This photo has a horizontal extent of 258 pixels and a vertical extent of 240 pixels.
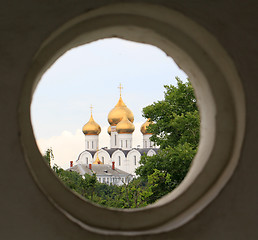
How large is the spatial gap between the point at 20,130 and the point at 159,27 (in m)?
0.61

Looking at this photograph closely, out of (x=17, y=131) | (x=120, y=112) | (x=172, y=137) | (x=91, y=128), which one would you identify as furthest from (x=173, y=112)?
(x=91, y=128)

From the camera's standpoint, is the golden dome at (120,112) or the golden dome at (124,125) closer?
the golden dome at (120,112)

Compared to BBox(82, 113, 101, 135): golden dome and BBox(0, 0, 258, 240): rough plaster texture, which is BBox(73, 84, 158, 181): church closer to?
BBox(82, 113, 101, 135): golden dome

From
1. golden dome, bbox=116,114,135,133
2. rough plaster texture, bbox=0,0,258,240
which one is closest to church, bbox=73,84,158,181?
golden dome, bbox=116,114,135,133

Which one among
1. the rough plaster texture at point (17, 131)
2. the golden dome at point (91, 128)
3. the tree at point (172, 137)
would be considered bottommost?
the rough plaster texture at point (17, 131)

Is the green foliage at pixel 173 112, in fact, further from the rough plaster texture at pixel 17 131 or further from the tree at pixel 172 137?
the rough plaster texture at pixel 17 131

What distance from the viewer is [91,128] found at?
45.8 m

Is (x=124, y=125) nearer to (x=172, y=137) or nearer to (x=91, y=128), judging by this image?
(x=91, y=128)

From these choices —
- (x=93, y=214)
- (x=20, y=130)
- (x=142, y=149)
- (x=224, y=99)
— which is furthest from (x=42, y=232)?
(x=142, y=149)

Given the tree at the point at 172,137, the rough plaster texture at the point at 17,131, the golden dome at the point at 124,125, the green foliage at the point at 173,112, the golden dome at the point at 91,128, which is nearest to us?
the rough plaster texture at the point at 17,131

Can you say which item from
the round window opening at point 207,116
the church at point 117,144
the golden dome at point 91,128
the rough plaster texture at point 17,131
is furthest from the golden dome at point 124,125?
the rough plaster texture at point 17,131

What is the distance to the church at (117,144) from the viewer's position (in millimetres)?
41875

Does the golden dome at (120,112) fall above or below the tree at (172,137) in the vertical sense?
above

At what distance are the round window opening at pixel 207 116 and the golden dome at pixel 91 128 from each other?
4413 centimetres
